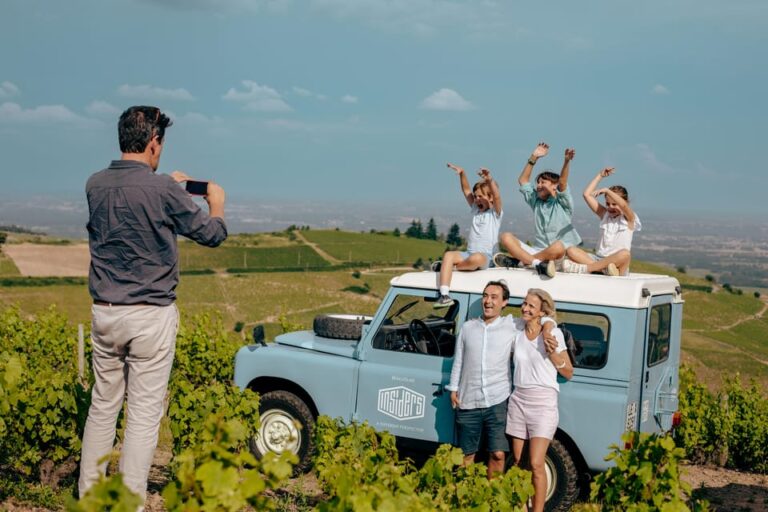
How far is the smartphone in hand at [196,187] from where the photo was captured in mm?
4715

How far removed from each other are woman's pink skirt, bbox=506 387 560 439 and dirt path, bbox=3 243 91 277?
59444 millimetres

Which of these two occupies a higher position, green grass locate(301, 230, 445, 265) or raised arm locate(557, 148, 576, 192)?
raised arm locate(557, 148, 576, 192)

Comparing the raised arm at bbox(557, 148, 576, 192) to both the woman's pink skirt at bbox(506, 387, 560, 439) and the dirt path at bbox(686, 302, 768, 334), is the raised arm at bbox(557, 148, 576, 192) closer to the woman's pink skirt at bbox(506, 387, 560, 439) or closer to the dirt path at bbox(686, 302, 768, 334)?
the woman's pink skirt at bbox(506, 387, 560, 439)

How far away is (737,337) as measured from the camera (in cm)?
5628

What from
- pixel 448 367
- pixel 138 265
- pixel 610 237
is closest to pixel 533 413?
pixel 448 367

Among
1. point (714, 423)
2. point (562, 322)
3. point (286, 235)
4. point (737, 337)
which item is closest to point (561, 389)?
point (562, 322)

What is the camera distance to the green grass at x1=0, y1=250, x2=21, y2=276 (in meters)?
60.9

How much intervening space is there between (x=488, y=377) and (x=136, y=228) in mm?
3091

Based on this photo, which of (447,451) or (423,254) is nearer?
(447,451)

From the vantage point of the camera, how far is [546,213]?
7.97 m

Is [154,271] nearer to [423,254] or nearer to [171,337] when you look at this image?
[171,337]

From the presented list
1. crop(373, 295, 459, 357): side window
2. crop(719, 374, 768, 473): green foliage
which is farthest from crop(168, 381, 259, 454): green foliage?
crop(719, 374, 768, 473): green foliage

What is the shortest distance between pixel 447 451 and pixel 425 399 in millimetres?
1685

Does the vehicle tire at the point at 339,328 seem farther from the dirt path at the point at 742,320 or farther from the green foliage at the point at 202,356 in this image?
the dirt path at the point at 742,320
